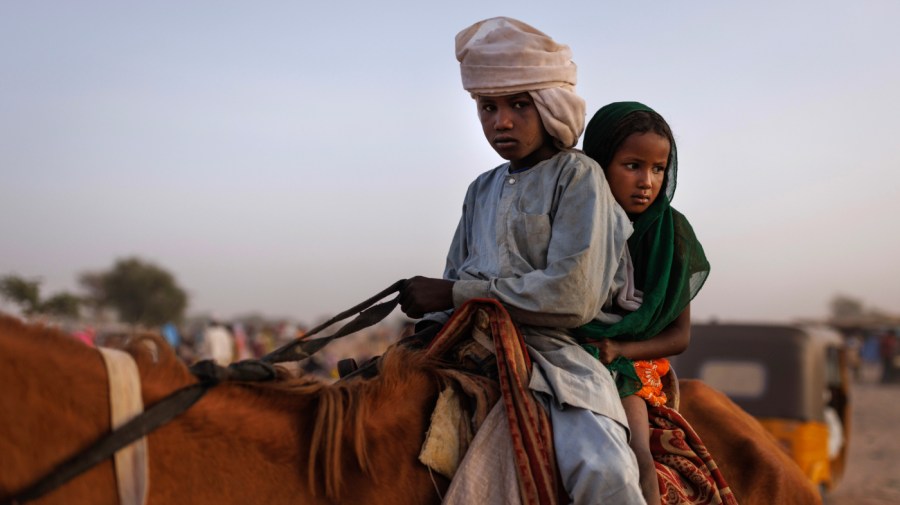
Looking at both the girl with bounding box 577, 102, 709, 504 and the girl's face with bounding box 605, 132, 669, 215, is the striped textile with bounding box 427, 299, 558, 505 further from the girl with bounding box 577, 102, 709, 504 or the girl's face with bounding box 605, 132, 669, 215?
the girl's face with bounding box 605, 132, 669, 215

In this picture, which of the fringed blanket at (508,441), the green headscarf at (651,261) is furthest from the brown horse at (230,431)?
the green headscarf at (651,261)

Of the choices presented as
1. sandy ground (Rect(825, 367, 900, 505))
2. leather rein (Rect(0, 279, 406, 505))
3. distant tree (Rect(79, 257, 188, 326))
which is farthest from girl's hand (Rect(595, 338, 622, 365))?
distant tree (Rect(79, 257, 188, 326))

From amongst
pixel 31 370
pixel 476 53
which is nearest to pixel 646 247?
pixel 476 53

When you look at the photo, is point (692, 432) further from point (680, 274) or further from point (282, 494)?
point (282, 494)

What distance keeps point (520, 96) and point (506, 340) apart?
86cm

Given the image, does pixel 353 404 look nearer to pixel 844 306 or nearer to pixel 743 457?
pixel 743 457

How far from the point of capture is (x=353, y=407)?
2396mm

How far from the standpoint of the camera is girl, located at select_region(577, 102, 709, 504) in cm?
289

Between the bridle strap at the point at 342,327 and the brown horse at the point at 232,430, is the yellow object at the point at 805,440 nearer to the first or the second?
the bridle strap at the point at 342,327

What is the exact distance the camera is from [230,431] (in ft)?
7.27

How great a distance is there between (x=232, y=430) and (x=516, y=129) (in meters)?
1.37

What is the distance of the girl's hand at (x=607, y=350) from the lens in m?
2.84

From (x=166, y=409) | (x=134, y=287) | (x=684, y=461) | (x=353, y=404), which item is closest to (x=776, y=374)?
(x=684, y=461)

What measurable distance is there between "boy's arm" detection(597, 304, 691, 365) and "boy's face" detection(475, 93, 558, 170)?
69 cm
